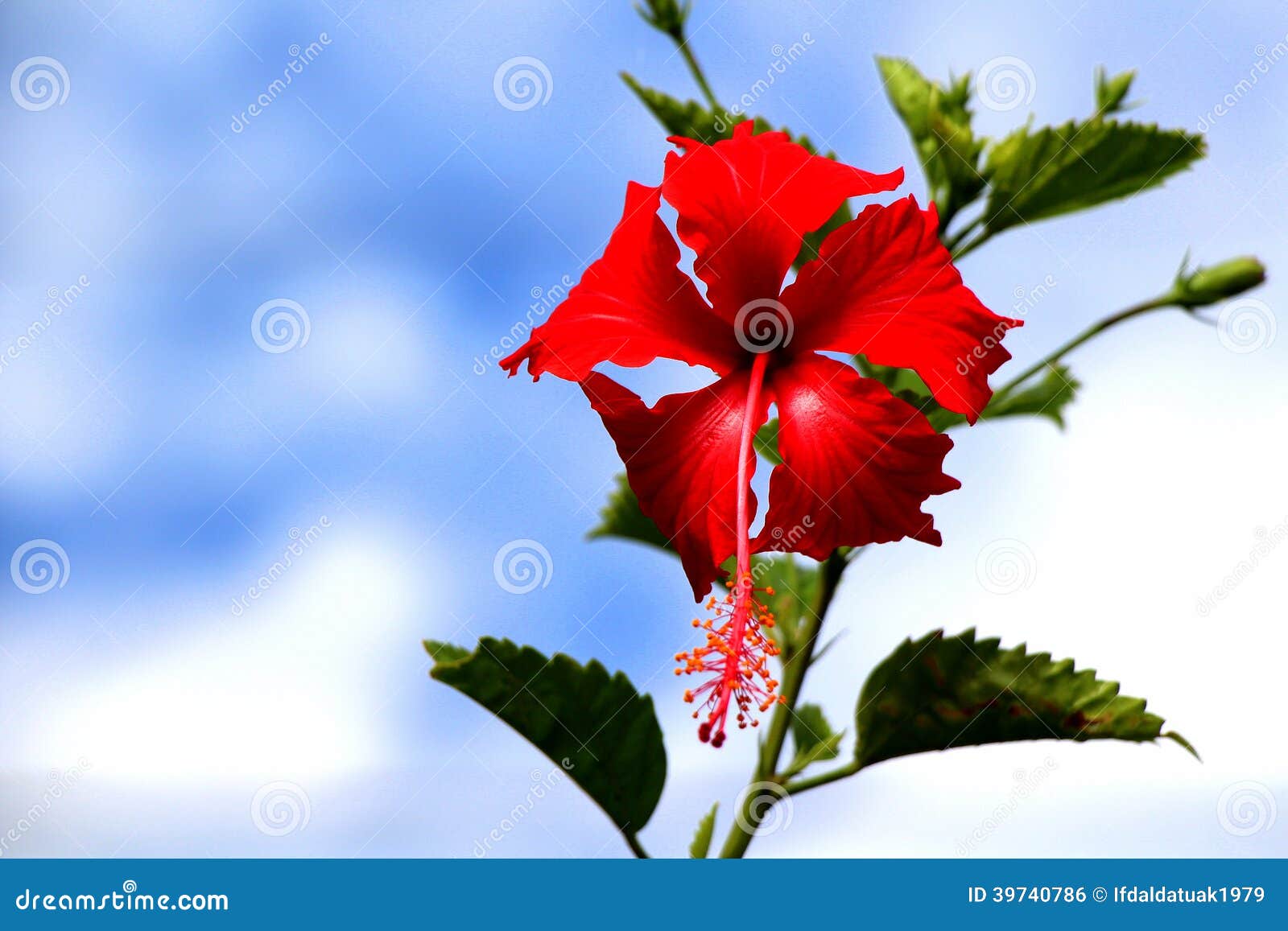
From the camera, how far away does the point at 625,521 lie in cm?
208

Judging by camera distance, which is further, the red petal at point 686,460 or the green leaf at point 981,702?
the green leaf at point 981,702

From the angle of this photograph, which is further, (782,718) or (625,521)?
(625,521)

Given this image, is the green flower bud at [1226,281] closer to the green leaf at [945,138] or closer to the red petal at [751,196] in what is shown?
the green leaf at [945,138]

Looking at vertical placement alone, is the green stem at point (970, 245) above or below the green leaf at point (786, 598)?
above

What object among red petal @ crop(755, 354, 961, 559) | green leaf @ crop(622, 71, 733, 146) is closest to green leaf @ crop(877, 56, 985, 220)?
green leaf @ crop(622, 71, 733, 146)

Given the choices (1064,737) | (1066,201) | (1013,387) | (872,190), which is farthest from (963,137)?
(1064,737)

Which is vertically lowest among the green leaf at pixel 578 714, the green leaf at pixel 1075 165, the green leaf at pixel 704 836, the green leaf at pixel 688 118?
the green leaf at pixel 704 836

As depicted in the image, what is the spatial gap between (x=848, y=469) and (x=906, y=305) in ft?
0.64

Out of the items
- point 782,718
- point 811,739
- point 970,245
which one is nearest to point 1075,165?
point 970,245

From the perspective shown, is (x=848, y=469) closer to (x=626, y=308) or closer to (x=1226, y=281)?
(x=626, y=308)

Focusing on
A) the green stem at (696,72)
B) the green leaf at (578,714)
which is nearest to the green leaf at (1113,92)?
the green stem at (696,72)

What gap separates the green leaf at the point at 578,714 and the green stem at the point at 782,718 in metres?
0.15

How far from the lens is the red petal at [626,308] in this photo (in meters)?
1.17

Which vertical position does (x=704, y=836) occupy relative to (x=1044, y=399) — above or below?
below
